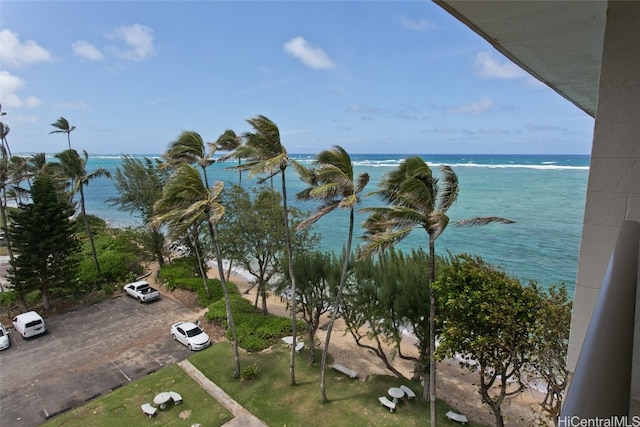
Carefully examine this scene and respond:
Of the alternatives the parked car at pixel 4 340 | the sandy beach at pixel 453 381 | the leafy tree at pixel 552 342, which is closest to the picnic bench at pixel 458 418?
the sandy beach at pixel 453 381

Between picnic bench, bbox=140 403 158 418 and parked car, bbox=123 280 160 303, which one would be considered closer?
picnic bench, bbox=140 403 158 418

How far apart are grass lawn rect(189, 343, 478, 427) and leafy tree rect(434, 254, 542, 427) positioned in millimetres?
3225

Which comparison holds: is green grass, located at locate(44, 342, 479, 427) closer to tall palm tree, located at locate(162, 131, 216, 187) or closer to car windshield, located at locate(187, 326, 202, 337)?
car windshield, located at locate(187, 326, 202, 337)

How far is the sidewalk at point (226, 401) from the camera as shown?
33.9 feet

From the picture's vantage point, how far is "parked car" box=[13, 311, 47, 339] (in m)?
15.3

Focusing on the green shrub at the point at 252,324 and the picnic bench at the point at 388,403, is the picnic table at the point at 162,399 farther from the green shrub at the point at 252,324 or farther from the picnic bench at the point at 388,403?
the picnic bench at the point at 388,403

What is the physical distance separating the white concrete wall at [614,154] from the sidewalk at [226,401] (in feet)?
32.3

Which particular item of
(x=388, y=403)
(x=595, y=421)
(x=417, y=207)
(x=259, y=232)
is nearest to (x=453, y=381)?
(x=388, y=403)

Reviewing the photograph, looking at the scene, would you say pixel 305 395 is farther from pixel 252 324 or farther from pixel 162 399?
pixel 252 324

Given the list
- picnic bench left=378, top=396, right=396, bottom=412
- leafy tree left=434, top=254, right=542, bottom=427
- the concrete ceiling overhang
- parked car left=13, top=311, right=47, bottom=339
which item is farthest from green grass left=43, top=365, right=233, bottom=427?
the concrete ceiling overhang

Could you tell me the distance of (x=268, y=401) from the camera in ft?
37.2

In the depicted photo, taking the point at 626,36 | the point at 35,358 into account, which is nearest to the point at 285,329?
the point at 35,358

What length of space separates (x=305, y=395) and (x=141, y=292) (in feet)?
40.7

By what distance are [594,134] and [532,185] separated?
7750 cm
